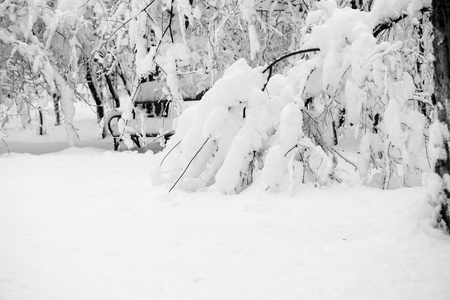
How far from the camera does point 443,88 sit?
2.27 m

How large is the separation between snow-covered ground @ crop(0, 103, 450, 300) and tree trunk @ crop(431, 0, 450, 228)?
7.4 inches

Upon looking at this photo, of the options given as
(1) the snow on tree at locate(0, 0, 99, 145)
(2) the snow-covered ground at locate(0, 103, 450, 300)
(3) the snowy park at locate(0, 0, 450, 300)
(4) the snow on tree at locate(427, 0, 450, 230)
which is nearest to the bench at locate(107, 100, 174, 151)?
(1) the snow on tree at locate(0, 0, 99, 145)

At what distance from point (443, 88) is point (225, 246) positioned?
4.70 feet

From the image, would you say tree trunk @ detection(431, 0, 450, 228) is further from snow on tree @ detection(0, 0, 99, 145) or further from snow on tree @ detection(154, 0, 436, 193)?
snow on tree @ detection(0, 0, 99, 145)

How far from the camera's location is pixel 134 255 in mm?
2510

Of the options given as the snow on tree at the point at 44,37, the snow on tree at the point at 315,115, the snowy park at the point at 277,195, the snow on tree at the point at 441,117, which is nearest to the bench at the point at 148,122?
the snow on tree at the point at 44,37

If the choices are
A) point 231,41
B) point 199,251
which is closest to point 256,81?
point 199,251

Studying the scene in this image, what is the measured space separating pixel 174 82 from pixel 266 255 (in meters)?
4.54

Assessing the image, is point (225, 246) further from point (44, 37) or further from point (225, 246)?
point (44, 37)

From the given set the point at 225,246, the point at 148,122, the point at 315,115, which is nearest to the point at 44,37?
the point at 148,122

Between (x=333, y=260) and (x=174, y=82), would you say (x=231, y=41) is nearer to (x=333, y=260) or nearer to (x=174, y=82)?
(x=174, y=82)

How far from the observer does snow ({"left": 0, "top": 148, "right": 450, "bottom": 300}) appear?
6.58 ft

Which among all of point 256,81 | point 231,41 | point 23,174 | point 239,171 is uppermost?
point 231,41

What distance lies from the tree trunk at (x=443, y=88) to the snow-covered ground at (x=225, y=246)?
19 centimetres
